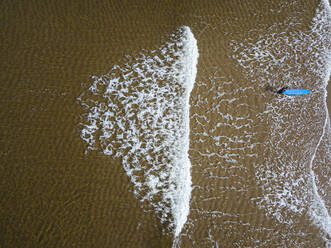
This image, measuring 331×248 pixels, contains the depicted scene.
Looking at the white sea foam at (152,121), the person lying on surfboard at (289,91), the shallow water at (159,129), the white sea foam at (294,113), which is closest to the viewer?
the shallow water at (159,129)

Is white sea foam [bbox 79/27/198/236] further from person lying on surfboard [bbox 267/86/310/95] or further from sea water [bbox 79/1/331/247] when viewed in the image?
person lying on surfboard [bbox 267/86/310/95]

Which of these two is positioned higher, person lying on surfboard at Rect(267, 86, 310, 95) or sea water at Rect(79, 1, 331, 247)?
person lying on surfboard at Rect(267, 86, 310, 95)

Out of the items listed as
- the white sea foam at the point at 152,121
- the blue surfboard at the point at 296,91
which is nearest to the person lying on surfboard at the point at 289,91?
the blue surfboard at the point at 296,91

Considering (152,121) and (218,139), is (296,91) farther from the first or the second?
(152,121)

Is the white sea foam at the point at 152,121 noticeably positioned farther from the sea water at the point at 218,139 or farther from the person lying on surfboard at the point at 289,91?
the person lying on surfboard at the point at 289,91

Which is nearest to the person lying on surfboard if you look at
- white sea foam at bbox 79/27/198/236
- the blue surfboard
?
the blue surfboard

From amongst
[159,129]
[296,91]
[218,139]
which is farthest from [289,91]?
[159,129]

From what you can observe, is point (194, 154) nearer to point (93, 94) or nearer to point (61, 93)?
point (93, 94)
